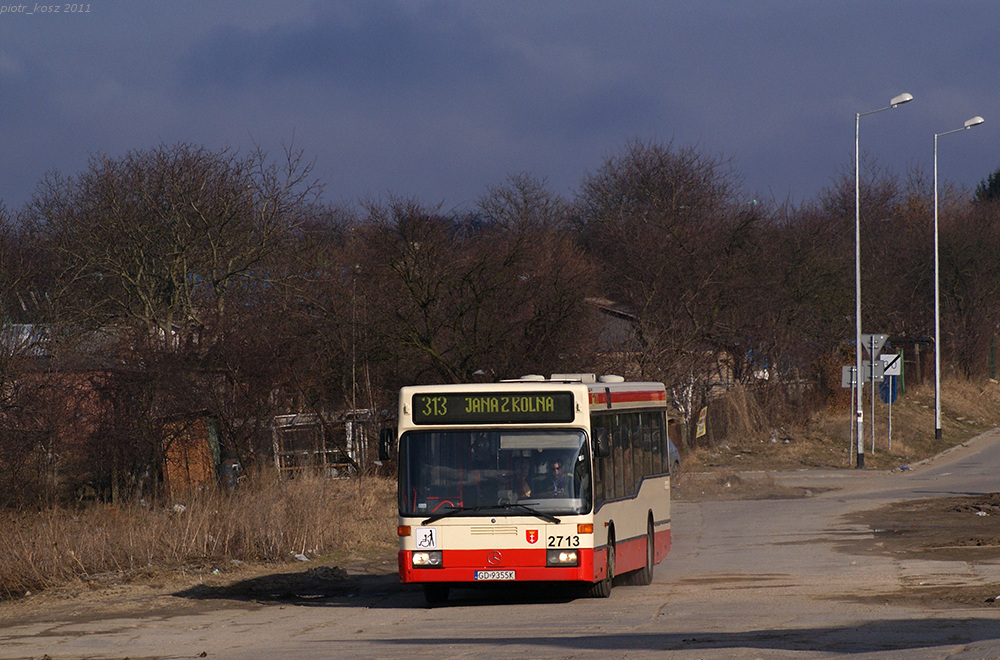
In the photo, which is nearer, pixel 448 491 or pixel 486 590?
pixel 448 491

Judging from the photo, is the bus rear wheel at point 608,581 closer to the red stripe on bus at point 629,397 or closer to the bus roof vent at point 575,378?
the red stripe on bus at point 629,397

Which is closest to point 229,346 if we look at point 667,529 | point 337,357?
point 337,357

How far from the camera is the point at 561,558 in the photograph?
43.3ft

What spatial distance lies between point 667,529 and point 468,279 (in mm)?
15631

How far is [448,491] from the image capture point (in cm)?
1348

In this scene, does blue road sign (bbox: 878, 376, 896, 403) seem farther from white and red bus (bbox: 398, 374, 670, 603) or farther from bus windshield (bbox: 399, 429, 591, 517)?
bus windshield (bbox: 399, 429, 591, 517)

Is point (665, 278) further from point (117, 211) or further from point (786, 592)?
point (786, 592)

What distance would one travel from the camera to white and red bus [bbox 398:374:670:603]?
13250mm

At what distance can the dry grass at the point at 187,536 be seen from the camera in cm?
1625

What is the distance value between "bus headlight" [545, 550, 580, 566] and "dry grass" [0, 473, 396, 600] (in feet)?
20.2

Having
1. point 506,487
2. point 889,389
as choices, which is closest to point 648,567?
point 506,487

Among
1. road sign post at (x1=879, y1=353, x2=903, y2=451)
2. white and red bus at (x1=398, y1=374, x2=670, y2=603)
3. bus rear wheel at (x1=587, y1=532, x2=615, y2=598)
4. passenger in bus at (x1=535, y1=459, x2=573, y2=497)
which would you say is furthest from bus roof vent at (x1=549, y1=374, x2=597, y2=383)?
road sign post at (x1=879, y1=353, x2=903, y2=451)

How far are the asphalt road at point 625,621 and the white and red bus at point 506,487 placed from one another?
0.51 m

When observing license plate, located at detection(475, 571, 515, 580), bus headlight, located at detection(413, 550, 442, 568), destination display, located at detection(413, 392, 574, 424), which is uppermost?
destination display, located at detection(413, 392, 574, 424)
